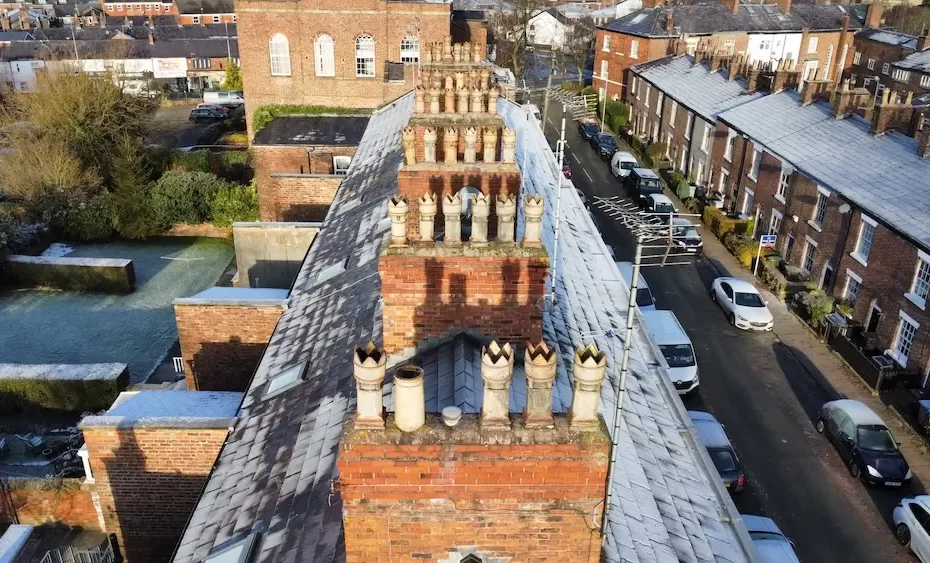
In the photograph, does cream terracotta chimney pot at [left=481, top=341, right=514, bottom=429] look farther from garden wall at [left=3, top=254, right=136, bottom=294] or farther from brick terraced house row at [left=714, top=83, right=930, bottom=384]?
garden wall at [left=3, top=254, right=136, bottom=294]

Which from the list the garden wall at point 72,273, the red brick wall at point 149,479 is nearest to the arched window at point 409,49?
the garden wall at point 72,273

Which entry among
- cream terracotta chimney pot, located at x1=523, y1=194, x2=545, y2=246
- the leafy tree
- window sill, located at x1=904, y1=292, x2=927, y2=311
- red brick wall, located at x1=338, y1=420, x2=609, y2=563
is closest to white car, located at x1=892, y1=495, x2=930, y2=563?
window sill, located at x1=904, y1=292, x2=927, y2=311

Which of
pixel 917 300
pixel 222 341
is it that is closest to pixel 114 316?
pixel 222 341

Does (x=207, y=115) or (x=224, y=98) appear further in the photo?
(x=224, y=98)

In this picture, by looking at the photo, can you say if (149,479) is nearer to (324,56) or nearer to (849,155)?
(849,155)

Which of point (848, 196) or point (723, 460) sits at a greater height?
point (848, 196)

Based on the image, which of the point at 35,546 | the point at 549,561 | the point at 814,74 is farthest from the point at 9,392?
the point at 814,74
